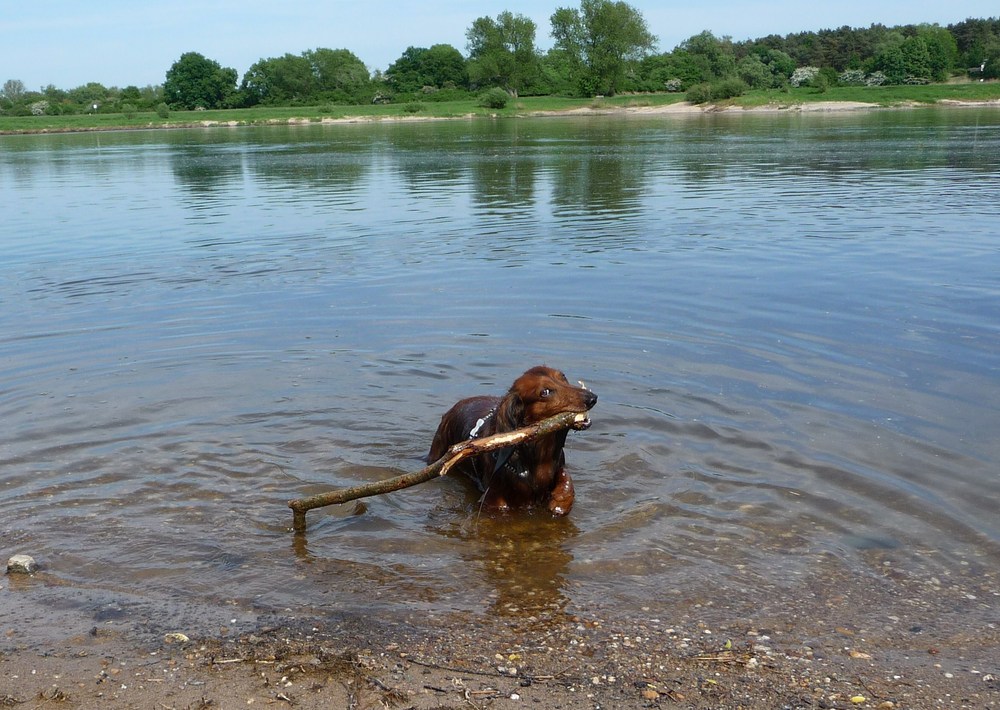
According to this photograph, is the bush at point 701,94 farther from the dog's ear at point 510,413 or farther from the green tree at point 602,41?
the dog's ear at point 510,413

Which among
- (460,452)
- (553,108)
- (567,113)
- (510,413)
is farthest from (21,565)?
(553,108)

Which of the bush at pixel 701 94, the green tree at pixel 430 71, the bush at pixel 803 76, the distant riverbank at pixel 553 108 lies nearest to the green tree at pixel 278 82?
the green tree at pixel 430 71

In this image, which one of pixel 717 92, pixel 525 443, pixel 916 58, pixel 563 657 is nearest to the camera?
pixel 563 657

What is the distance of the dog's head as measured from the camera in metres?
7.07

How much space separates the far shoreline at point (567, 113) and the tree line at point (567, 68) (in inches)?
212

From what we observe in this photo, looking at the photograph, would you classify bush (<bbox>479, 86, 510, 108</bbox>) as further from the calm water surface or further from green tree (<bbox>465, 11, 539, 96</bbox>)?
the calm water surface

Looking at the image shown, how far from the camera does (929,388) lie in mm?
10273

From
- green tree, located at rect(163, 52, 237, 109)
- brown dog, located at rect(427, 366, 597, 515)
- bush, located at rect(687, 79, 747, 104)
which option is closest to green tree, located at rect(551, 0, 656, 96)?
bush, located at rect(687, 79, 747, 104)

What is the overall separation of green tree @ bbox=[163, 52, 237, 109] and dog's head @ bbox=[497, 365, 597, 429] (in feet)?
501

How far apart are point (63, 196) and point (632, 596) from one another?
31694 millimetres

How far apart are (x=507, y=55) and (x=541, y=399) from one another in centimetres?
14005

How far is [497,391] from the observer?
10797mm

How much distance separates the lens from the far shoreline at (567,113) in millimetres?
98438

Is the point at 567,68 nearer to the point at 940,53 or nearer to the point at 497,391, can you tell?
the point at 940,53
